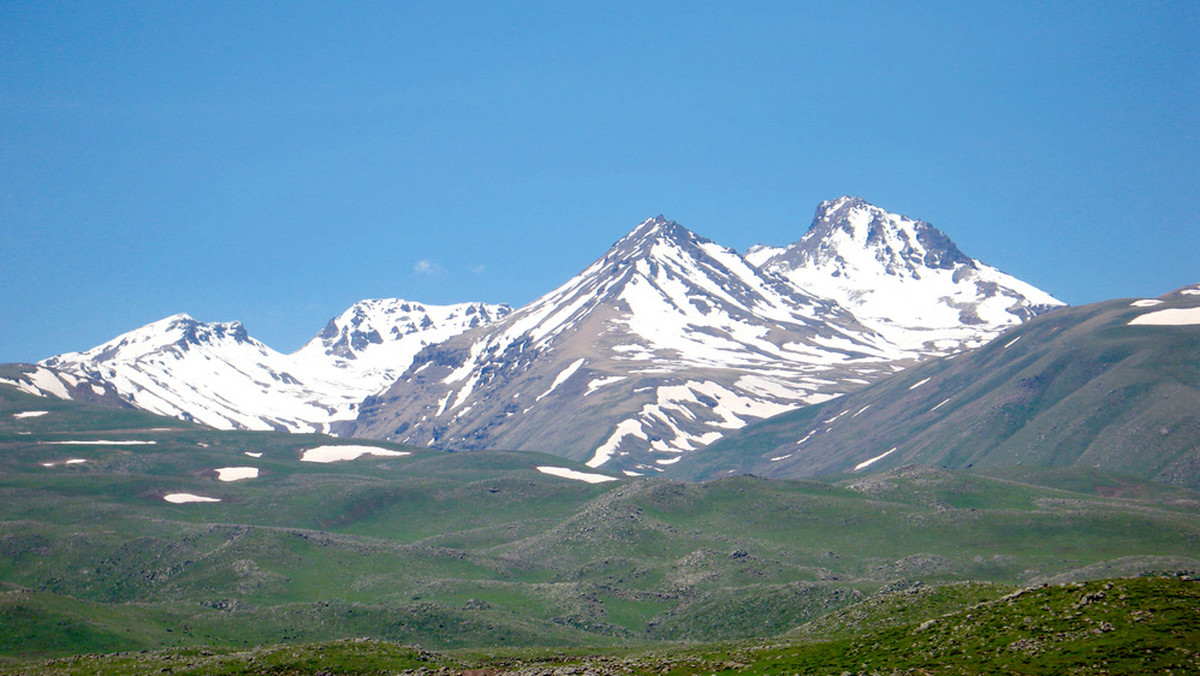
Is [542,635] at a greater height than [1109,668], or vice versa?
[1109,668]

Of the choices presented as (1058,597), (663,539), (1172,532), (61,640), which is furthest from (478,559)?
(1058,597)

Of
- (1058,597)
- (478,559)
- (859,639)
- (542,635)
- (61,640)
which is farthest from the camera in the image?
(478,559)

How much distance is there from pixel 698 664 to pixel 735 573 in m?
94.3

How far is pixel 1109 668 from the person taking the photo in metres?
51.8

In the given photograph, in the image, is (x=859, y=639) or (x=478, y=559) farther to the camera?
(x=478, y=559)

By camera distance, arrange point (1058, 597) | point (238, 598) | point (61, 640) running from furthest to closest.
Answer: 1. point (238, 598)
2. point (61, 640)
3. point (1058, 597)

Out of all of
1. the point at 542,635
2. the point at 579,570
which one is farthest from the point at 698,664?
the point at 579,570

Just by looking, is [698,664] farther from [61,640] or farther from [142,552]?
[142,552]

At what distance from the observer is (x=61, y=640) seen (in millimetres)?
113625

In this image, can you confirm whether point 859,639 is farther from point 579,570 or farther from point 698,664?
point 579,570

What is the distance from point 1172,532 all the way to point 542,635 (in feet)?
371

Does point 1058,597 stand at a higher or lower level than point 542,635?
higher

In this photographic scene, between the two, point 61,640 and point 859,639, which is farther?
point 61,640

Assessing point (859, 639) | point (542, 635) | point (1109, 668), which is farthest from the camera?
point (542, 635)
